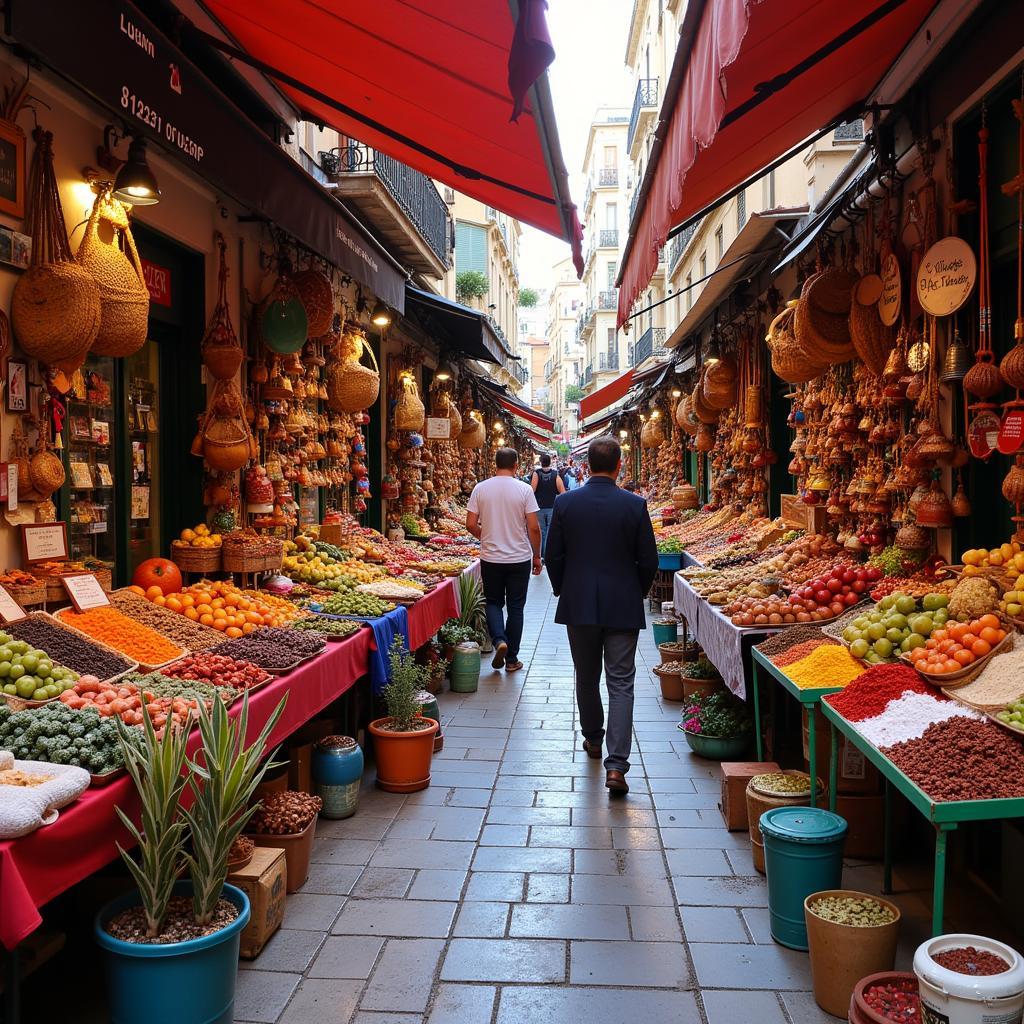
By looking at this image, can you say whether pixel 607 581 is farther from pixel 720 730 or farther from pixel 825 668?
pixel 825 668

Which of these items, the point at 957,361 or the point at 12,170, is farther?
the point at 957,361

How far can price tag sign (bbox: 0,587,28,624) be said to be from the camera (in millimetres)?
4090

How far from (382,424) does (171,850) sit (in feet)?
31.2

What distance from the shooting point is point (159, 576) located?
5.69m

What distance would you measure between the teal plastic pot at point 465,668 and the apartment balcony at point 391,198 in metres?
4.24

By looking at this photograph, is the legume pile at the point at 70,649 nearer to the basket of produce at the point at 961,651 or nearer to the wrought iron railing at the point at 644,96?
the basket of produce at the point at 961,651

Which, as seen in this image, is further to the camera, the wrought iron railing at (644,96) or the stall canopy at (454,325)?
the wrought iron railing at (644,96)

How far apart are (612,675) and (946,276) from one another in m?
2.98

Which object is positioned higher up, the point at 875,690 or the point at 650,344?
the point at 650,344

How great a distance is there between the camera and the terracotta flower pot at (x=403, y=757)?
5.67 metres

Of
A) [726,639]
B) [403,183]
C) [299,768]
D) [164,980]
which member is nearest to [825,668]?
[726,639]

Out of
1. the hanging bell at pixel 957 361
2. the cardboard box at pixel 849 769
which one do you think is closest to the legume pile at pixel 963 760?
the cardboard box at pixel 849 769

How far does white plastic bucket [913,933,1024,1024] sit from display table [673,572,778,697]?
3.05 m

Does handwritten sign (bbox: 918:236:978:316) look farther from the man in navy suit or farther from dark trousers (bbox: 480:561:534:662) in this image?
dark trousers (bbox: 480:561:534:662)
